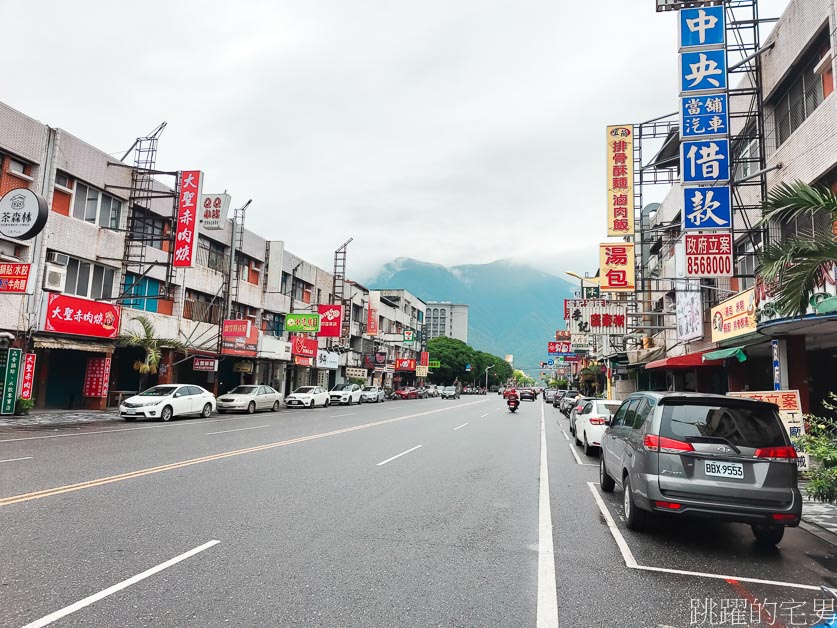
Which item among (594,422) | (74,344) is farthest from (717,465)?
(74,344)

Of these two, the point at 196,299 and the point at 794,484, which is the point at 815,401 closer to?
the point at 794,484

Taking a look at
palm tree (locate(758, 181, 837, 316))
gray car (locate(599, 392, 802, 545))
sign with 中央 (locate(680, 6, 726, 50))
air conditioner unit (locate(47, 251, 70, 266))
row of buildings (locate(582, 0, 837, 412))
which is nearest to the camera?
gray car (locate(599, 392, 802, 545))

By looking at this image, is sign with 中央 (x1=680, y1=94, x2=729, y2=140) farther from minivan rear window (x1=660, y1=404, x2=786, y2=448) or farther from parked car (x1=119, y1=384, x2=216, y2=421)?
parked car (x1=119, y1=384, x2=216, y2=421)

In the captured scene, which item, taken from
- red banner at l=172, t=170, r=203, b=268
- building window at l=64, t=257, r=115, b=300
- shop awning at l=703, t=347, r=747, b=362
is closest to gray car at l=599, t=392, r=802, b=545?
shop awning at l=703, t=347, r=747, b=362

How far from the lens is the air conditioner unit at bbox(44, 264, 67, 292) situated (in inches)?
819

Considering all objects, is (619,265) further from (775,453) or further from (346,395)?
(346,395)

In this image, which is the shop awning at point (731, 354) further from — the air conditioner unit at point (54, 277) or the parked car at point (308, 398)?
the parked car at point (308, 398)

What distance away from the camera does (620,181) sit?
21.5 meters

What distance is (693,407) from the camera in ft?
20.4

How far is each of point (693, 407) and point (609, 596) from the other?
2661 millimetres

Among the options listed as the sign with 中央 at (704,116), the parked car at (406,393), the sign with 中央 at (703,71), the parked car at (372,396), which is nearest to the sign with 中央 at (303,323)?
the parked car at (372,396)

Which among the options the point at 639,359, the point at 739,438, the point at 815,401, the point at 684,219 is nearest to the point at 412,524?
the point at 739,438

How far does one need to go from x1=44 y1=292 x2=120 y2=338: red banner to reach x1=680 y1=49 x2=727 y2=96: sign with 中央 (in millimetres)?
21689

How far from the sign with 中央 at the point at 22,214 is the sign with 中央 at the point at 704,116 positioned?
60.1 ft
